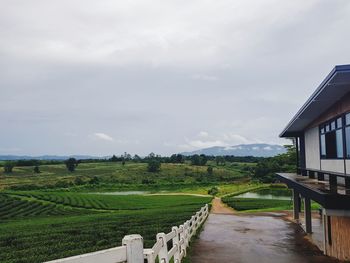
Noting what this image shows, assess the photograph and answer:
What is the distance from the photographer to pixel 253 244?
55.7 ft

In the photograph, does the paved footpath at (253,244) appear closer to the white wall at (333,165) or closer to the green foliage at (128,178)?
the white wall at (333,165)

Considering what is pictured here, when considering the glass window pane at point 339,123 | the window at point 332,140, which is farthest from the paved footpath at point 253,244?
the glass window pane at point 339,123

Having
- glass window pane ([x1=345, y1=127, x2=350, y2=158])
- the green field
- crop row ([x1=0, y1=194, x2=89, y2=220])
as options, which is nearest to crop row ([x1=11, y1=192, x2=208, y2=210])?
the green field

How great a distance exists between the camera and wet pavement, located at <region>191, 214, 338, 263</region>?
14.1m

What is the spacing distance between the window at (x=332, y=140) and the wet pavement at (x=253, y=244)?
4.14 meters

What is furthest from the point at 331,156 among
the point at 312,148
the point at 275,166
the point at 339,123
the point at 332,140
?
the point at 275,166

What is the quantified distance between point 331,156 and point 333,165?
1.61 ft

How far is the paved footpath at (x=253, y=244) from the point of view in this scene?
14109mm

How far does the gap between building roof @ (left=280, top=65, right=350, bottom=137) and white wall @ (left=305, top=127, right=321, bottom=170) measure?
0.63 metres

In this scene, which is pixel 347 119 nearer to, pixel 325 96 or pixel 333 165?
pixel 325 96

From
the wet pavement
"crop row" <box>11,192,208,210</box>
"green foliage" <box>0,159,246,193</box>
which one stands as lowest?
"crop row" <box>11,192,208,210</box>

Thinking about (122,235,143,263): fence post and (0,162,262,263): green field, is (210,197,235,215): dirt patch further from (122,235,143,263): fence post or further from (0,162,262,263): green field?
(122,235,143,263): fence post

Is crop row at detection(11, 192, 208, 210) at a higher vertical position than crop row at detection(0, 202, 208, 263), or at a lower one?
lower

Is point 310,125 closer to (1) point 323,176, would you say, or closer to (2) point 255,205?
(1) point 323,176
